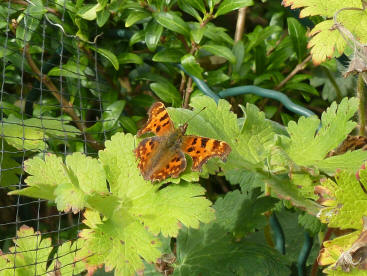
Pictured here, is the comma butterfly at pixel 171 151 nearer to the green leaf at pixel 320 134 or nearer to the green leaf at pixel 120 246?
the green leaf at pixel 120 246

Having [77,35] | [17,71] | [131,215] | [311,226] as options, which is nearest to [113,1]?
[77,35]

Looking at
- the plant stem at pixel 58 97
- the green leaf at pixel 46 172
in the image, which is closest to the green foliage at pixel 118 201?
the green leaf at pixel 46 172

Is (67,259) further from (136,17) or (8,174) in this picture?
(136,17)

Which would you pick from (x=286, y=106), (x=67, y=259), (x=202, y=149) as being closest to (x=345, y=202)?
(x=202, y=149)

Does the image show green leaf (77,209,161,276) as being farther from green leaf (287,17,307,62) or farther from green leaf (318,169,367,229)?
green leaf (287,17,307,62)

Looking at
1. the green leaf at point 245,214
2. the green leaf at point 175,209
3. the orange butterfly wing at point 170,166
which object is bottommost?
the green leaf at point 245,214

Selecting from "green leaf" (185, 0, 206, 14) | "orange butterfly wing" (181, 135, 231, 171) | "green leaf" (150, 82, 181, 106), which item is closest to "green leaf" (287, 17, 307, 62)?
"green leaf" (185, 0, 206, 14)
